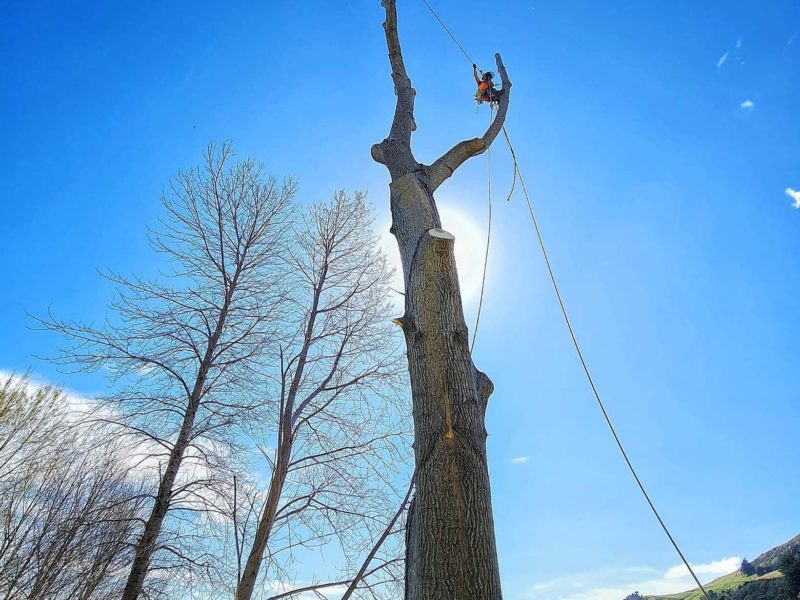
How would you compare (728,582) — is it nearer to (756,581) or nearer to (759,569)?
(759,569)

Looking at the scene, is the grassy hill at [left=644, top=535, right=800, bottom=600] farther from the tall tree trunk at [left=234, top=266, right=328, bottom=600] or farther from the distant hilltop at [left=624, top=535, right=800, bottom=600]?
the tall tree trunk at [left=234, top=266, right=328, bottom=600]

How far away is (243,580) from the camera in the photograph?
4570 mm

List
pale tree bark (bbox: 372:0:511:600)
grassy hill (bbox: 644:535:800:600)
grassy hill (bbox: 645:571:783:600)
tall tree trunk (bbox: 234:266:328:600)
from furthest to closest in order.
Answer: grassy hill (bbox: 644:535:800:600)
grassy hill (bbox: 645:571:783:600)
tall tree trunk (bbox: 234:266:328:600)
pale tree bark (bbox: 372:0:511:600)

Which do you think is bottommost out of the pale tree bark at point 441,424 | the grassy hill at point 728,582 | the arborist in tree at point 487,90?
the pale tree bark at point 441,424

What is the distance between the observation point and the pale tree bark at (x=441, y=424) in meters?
1.72

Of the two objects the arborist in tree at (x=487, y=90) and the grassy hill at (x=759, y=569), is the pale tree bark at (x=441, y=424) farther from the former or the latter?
the grassy hill at (x=759, y=569)

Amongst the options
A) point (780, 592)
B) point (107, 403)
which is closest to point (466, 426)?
point (107, 403)

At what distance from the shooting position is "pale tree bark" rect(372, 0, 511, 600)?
1.72 metres

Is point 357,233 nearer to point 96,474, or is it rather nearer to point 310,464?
point 310,464

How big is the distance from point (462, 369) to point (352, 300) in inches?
188

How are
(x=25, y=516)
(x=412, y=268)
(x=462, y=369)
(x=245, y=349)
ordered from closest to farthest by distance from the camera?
(x=462, y=369) → (x=412, y=268) → (x=25, y=516) → (x=245, y=349)

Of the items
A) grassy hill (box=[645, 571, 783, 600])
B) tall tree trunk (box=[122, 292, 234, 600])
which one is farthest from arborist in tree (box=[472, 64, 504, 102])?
grassy hill (box=[645, 571, 783, 600])

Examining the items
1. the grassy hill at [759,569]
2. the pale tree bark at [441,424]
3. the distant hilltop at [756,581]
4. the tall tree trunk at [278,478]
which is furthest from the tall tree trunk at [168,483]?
the grassy hill at [759,569]

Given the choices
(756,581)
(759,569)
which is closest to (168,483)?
(756,581)
